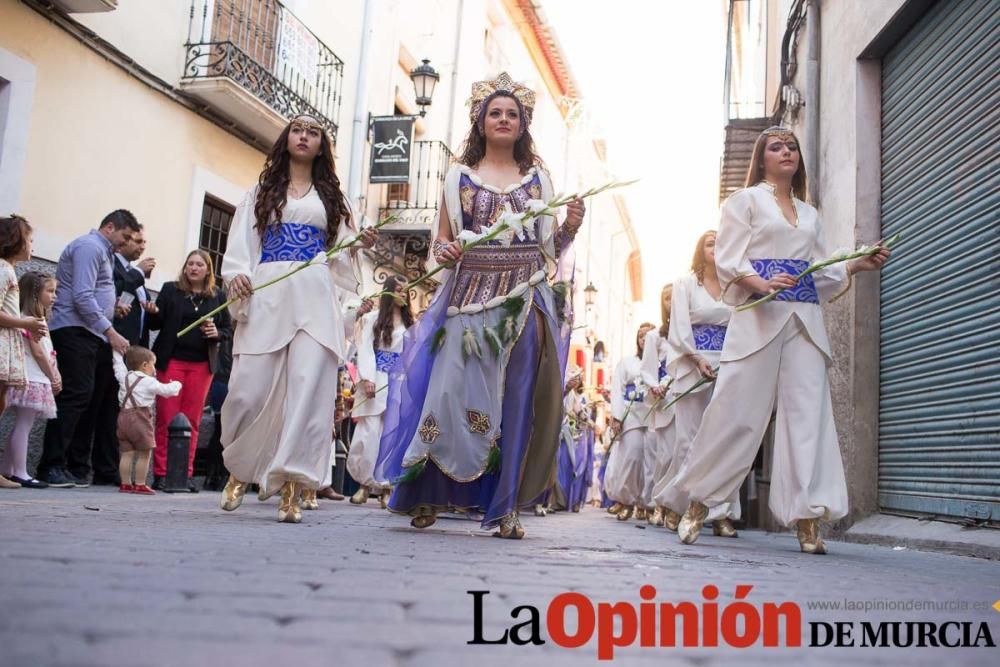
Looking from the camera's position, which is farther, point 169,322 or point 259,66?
point 259,66

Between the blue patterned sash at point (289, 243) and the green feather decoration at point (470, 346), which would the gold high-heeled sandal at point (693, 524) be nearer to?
the green feather decoration at point (470, 346)

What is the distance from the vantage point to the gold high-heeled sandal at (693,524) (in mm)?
5480

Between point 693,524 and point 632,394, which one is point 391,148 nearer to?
point 632,394

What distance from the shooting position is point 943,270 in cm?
657

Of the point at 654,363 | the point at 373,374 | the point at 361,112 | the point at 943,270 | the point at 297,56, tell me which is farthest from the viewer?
the point at 361,112

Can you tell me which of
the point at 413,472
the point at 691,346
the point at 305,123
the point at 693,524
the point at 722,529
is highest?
the point at 305,123

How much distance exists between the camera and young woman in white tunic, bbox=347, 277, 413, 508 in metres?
9.45

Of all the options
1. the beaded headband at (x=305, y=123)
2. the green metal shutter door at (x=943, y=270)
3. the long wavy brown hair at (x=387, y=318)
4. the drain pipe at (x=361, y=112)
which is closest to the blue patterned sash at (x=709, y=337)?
the green metal shutter door at (x=943, y=270)

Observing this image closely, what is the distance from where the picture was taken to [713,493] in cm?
531

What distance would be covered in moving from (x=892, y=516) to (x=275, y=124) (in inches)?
353

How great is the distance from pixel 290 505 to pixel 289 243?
1.47 m

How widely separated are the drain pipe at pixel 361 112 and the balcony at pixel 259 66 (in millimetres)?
800

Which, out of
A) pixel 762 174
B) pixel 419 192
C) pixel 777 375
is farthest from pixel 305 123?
pixel 419 192

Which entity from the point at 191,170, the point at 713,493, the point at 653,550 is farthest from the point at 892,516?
the point at 191,170
